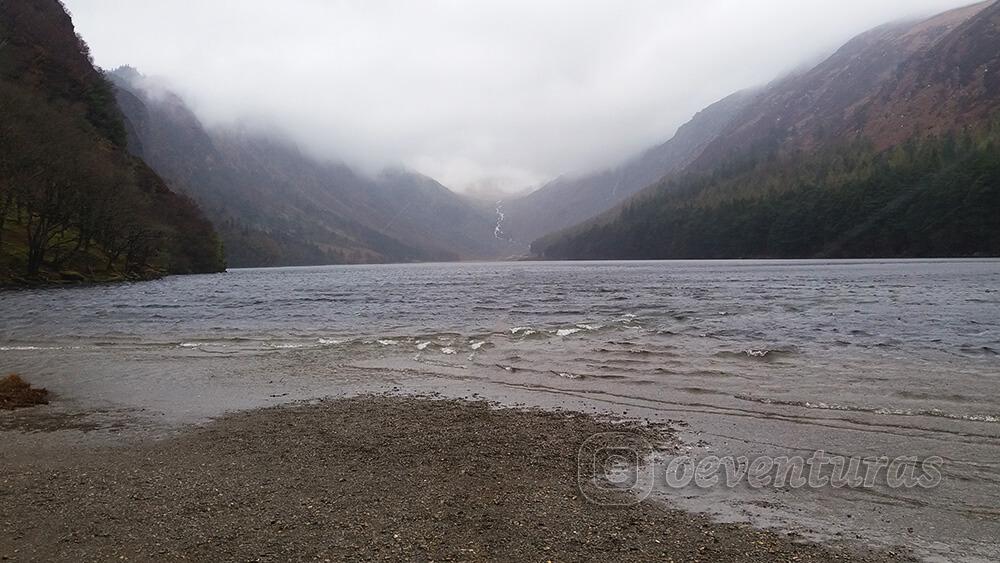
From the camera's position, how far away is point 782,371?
18.5 metres

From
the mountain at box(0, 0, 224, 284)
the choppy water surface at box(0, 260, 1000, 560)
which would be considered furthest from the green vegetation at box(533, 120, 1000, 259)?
the mountain at box(0, 0, 224, 284)

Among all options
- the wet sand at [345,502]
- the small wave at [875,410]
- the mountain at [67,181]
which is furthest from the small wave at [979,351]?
the mountain at [67,181]

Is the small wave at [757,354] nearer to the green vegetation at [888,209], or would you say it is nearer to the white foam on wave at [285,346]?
the white foam on wave at [285,346]

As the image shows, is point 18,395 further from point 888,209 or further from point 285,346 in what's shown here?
point 888,209

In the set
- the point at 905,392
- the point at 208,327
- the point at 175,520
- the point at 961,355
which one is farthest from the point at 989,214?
the point at 175,520

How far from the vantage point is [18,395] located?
15195mm

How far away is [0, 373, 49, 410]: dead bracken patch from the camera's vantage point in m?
14.8

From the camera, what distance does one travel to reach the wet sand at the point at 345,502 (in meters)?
6.82

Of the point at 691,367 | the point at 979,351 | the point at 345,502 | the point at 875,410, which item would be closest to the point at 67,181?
the point at 691,367

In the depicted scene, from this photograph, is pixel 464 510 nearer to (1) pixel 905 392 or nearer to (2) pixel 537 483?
(2) pixel 537 483

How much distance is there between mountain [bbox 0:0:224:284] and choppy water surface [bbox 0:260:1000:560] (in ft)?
78.3

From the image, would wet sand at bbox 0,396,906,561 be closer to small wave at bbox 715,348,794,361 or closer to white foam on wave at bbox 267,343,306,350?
small wave at bbox 715,348,794,361

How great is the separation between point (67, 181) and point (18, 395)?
60.3m

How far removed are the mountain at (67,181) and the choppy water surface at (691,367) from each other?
23.9m
